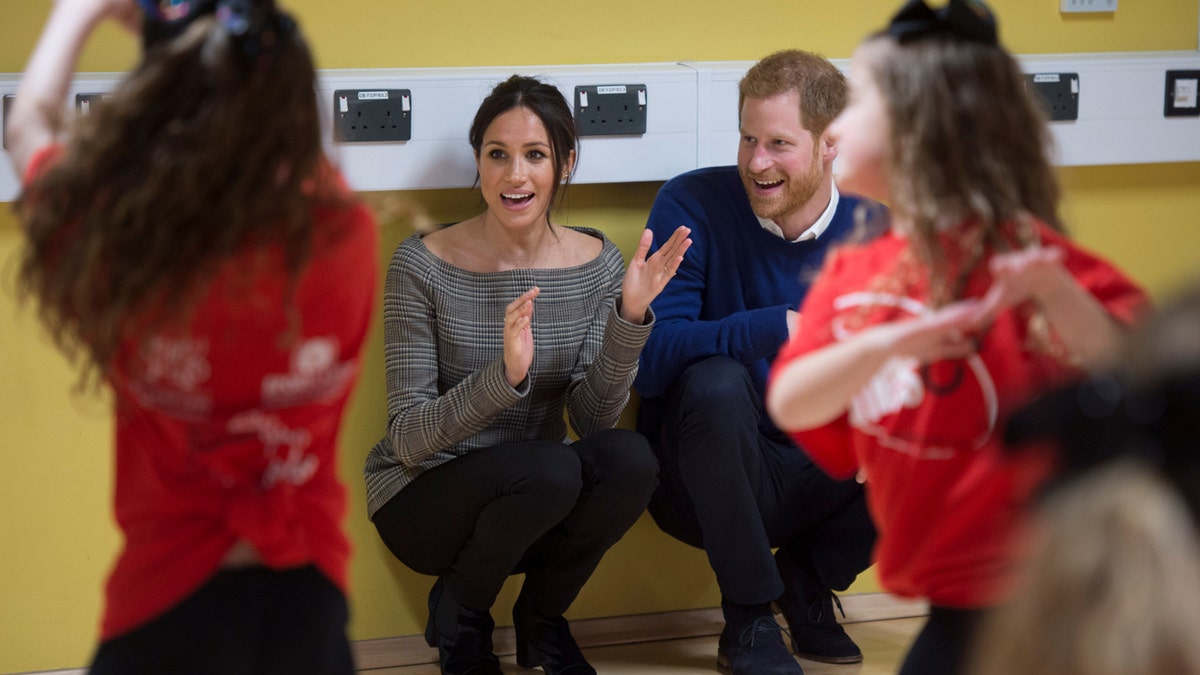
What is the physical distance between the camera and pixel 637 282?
242 centimetres

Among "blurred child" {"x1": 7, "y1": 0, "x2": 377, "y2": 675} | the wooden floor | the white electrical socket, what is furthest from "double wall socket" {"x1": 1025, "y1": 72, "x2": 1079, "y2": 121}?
"blurred child" {"x1": 7, "y1": 0, "x2": 377, "y2": 675}

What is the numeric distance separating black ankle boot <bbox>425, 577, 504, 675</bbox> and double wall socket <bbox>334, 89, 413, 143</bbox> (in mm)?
901

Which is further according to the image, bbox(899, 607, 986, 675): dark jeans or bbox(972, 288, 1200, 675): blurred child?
bbox(899, 607, 986, 675): dark jeans

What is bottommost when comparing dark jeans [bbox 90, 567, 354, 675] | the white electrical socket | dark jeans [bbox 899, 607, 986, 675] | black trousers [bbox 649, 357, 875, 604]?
black trousers [bbox 649, 357, 875, 604]

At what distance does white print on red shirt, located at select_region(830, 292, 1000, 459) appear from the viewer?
51.9 inches

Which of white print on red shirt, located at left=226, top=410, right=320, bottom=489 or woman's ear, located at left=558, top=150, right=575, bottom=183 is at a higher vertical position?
woman's ear, located at left=558, top=150, right=575, bottom=183

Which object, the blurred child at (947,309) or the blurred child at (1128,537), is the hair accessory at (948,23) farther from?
the blurred child at (1128,537)

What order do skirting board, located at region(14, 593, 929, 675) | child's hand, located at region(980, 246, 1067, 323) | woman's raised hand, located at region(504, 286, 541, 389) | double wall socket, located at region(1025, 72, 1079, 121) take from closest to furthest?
child's hand, located at region(980, 246, 1067, 323) → woman's raised hand, located at region(504, 286, 541, 389) → skirting board, located at region(14, 593, 929, 675) → double wall socket, located at region(1025, 72, 1079, 121)

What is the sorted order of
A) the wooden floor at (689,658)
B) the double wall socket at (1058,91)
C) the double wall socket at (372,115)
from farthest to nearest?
the double wall socket at (1058,91), the wooden floor at (689,658), the double wall socket at (372,115)

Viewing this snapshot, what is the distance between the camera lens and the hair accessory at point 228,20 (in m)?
1.22

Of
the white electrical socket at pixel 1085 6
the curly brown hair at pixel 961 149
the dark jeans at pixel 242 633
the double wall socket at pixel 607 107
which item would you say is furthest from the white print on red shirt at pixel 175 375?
the white electrical socket at pixel 1085 6

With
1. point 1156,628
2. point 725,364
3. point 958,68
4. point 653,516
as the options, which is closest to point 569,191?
point 725,364

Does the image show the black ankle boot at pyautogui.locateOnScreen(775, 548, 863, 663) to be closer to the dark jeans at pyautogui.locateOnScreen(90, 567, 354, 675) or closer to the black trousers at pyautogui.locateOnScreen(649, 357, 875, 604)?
the black trousers at pyautogui.locateOnScreen(649, 357, 875, 604)

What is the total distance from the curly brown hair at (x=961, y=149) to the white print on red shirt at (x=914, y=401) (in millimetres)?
75
